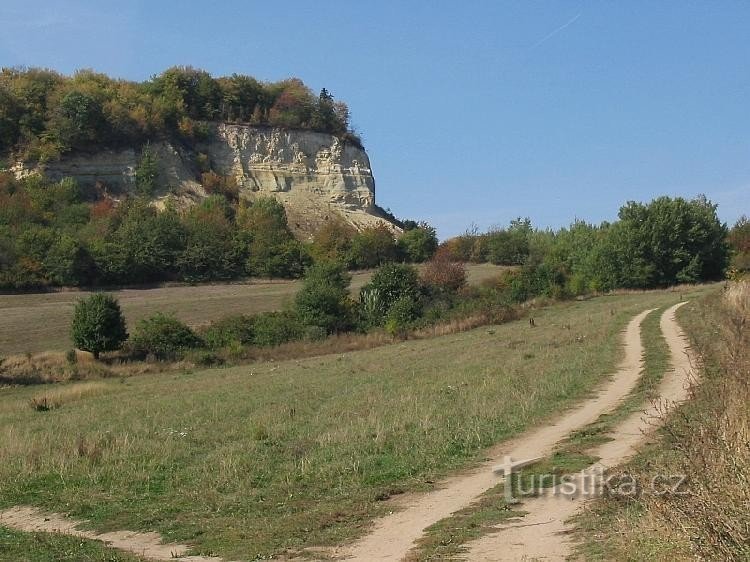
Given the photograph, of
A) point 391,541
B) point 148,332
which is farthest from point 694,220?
point 391,541

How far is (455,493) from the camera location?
11.3m

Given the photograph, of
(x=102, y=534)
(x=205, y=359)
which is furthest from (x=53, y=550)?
(x=205, y=359)

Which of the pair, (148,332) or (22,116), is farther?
(22,116)

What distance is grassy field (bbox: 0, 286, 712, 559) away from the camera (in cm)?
1161

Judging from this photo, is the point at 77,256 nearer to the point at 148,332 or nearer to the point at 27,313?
the point at 27,313

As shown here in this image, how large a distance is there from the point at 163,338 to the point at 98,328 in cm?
524

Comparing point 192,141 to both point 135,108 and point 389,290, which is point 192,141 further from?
point 389,290

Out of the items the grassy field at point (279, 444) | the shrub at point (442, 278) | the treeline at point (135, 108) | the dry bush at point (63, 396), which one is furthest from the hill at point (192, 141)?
the grassy field at point (279, 444)

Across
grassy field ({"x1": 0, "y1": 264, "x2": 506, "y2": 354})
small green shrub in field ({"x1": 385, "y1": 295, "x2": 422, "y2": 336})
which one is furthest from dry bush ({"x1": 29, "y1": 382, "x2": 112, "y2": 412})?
small green shrub in field ({"x1": 385, "y1": 295, "x2": 422, "y2": 336})

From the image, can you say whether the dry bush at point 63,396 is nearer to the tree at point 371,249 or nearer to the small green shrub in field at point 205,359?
the small green shrub in field at point 205,359

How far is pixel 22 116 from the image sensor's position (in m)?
106

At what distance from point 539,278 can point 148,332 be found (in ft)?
108

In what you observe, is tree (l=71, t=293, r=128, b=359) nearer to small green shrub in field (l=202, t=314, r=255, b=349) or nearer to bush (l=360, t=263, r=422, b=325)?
small green shrub in field (l=202, t=314, r=255, b=349)

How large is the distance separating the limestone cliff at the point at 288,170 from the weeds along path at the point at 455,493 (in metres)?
96.3
